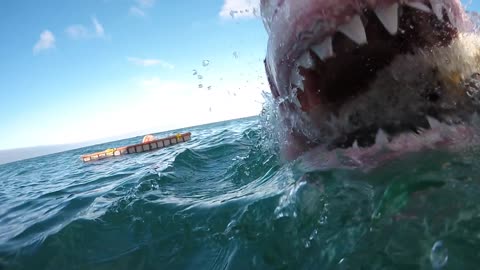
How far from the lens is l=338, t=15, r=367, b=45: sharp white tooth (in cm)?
126

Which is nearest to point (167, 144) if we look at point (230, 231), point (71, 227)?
point (71, 227)

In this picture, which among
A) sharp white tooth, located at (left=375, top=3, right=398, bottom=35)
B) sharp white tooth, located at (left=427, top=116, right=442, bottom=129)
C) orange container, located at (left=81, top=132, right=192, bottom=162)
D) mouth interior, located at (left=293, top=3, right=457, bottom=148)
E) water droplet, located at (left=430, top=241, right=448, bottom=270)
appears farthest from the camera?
orange container, located at (left=81, top=132, right=192, bottom=162)

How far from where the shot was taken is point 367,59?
144 centimetres

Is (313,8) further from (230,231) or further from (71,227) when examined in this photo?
(71,227)

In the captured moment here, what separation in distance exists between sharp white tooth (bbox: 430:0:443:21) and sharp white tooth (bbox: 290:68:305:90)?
65cm

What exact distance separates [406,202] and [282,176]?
4.12 feet

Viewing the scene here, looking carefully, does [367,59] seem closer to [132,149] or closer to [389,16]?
[389,16]

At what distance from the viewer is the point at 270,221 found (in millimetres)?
1737

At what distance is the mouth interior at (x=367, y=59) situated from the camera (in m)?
1.35

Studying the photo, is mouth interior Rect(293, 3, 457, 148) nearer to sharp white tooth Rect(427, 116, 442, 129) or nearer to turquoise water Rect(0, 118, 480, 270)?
sharp white tooth Rect(427, 116, 442, 129)

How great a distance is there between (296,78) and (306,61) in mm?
136

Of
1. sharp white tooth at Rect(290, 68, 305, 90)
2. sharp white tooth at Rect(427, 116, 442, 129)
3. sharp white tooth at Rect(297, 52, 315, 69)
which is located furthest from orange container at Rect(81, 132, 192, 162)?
sharp white tooth at Rect(427, 116, 442, 129)

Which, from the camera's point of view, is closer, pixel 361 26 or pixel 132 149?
pixel 361 26

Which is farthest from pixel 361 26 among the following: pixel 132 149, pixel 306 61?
pixel 132 149
